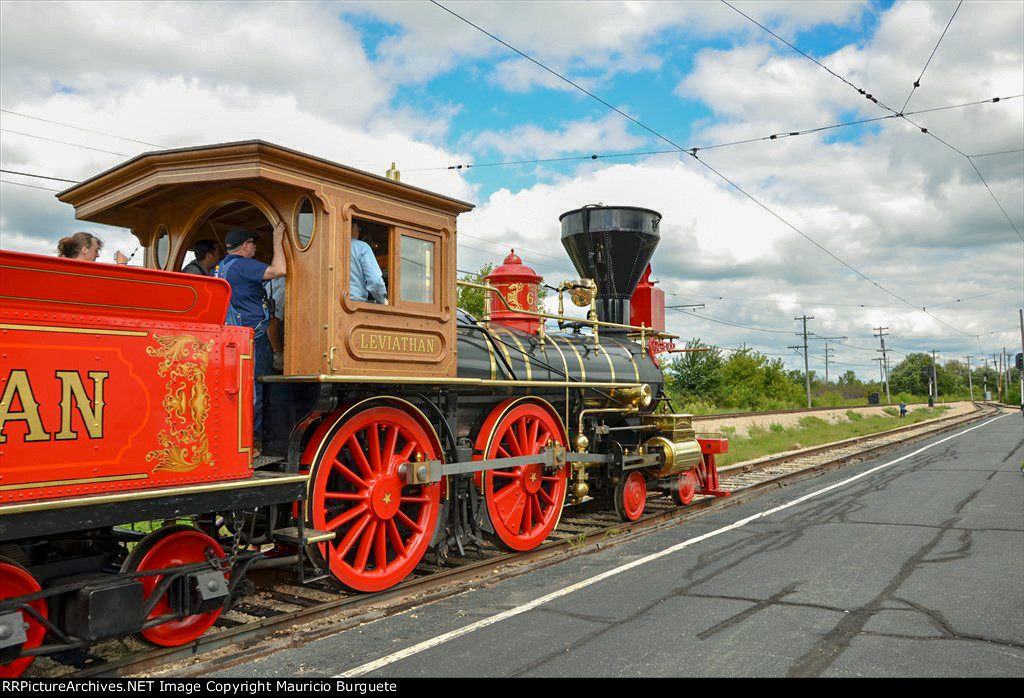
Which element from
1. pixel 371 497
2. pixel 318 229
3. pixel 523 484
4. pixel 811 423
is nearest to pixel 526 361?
pixel 523 484

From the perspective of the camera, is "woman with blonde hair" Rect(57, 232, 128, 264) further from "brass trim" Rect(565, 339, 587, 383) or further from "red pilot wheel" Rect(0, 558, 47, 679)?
"brass trim" Rect(565, 339, 587, 383)

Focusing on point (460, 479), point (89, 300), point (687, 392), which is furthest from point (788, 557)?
point (687, 392)

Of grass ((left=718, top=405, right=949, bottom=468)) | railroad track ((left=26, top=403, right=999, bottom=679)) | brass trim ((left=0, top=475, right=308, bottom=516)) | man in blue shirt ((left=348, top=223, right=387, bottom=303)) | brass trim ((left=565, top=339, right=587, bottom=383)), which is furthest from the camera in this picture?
grass ((left=718, top=405, right=949, bottom=468))

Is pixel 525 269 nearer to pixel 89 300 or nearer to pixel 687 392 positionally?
pixel 89 300

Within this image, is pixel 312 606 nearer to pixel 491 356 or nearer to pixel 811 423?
pixel 491 356

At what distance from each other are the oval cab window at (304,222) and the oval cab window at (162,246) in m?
1.15

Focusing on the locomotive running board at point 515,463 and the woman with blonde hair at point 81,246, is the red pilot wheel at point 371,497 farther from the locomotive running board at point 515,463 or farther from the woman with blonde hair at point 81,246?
the woman with blonde hair at point 81,246

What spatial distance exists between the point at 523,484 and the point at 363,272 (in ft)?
9.13

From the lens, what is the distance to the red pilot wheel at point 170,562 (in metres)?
4.04

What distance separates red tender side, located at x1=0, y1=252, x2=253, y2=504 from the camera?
3.40m

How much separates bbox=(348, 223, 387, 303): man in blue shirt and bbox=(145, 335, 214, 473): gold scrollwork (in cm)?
128

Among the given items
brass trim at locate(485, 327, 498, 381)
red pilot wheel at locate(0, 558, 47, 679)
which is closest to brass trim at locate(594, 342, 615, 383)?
brass trim at locate(485, 327, 498, 381)

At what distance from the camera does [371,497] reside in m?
5.52

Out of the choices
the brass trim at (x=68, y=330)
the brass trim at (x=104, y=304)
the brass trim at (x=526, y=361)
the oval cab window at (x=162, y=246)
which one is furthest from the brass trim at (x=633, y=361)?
the brass trim at (x=68, y=330)
